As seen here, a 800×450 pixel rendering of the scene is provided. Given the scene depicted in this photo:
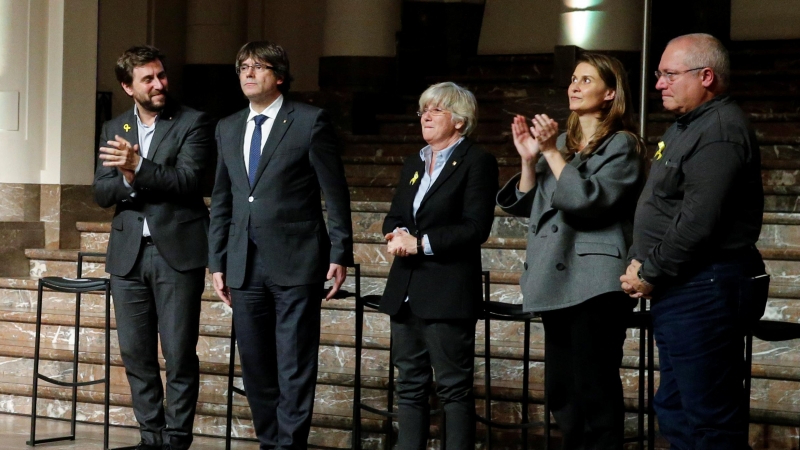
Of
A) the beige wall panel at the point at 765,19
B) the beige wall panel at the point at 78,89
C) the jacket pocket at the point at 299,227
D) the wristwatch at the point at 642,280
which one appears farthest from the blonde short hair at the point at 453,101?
the beige wall panel at the point at 765,19

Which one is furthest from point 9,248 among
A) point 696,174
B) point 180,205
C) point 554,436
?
point 696,174

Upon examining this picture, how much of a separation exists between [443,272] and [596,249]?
0.58 metres

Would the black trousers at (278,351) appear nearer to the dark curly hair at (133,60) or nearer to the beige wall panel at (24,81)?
the dark curly hair at (133,60)

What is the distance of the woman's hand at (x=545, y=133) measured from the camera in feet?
12.2

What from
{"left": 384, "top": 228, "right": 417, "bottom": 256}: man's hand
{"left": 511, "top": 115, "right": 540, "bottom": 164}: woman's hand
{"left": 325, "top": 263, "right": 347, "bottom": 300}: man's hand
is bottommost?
{"left": 325, "top": 263, "right": 347, "bottom": 300}: man's hand

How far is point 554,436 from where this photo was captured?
4.95m

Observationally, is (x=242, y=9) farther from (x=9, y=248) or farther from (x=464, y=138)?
(x=464, y=138)

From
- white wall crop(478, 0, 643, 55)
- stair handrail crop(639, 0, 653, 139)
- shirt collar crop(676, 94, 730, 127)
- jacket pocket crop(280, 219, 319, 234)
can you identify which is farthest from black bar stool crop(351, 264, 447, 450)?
white wall crop(478, 0, 643, 55)

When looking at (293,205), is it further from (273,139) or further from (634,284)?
(634,284)

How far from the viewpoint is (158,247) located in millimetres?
4555

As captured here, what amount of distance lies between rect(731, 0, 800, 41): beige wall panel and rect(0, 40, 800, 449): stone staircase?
212cm

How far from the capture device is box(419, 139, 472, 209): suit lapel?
409cm

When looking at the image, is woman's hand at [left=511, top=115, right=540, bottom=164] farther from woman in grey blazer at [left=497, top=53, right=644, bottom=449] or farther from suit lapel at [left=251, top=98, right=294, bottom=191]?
suit lapel at [left=251, top=98, right=294, bottom=191]

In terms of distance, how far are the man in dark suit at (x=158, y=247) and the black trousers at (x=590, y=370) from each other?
60.1 inches
